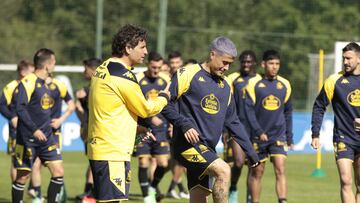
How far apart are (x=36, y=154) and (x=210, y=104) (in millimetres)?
3978

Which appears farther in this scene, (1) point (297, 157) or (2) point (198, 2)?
(2) point (198, 2)

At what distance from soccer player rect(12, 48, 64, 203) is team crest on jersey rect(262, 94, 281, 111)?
321 centimetres

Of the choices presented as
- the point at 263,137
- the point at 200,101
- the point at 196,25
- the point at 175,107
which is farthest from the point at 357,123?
the point at 196,25

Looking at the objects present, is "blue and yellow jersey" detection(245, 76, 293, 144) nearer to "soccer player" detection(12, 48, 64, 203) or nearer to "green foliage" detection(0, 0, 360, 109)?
"soccer player" detection(12, 48, 64, 203)

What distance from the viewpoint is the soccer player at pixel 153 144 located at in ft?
53.1

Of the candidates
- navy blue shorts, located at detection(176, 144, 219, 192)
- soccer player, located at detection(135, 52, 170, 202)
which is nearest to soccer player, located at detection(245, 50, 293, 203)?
soccer player, located at detection(135, 52, 170, 202)

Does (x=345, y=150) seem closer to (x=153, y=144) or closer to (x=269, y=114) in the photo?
(x=269, y=114)

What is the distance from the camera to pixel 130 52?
30.6ft

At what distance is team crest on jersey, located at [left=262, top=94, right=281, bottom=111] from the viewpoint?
1459 cm

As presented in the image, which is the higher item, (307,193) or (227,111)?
(227,111)

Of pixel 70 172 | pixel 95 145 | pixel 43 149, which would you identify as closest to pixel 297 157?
pixel 70 172

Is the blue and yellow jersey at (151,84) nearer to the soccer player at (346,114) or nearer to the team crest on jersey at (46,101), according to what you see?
the team crest on jersey at (46,101)

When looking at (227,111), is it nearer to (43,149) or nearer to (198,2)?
(43,149)

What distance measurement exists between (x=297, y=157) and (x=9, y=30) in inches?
640
